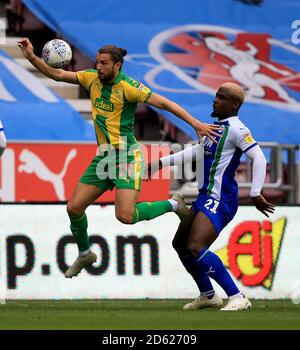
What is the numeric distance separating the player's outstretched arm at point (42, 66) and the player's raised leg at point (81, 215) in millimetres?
1024

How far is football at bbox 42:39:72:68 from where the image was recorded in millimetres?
10977

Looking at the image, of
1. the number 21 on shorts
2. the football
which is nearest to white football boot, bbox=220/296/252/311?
the number 21 on shorts

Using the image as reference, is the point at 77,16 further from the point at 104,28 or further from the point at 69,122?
the point at 69,122

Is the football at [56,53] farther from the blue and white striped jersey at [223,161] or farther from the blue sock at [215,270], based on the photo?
the blue sock at [215,270]

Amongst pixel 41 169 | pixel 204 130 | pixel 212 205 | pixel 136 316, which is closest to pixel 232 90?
pixel 204 130

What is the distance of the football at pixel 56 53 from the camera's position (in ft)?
36.0

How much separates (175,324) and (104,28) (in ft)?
42.8

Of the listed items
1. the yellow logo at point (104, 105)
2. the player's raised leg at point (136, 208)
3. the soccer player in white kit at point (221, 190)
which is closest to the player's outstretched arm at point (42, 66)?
the yellow logo at point (104, 105)

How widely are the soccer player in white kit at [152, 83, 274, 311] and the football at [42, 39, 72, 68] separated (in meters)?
1.54

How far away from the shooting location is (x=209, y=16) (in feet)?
72.7

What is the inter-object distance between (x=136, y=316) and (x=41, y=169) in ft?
23.1

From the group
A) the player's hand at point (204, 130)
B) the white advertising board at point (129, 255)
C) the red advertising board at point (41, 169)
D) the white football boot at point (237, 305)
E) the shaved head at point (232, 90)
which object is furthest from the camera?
the red advertising board at point (41, 169)

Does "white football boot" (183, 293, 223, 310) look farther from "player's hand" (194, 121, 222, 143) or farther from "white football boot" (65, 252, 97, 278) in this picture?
"player's hand" (194, 121, 222, 143)

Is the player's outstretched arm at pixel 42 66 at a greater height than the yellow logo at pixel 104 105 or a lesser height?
greater
